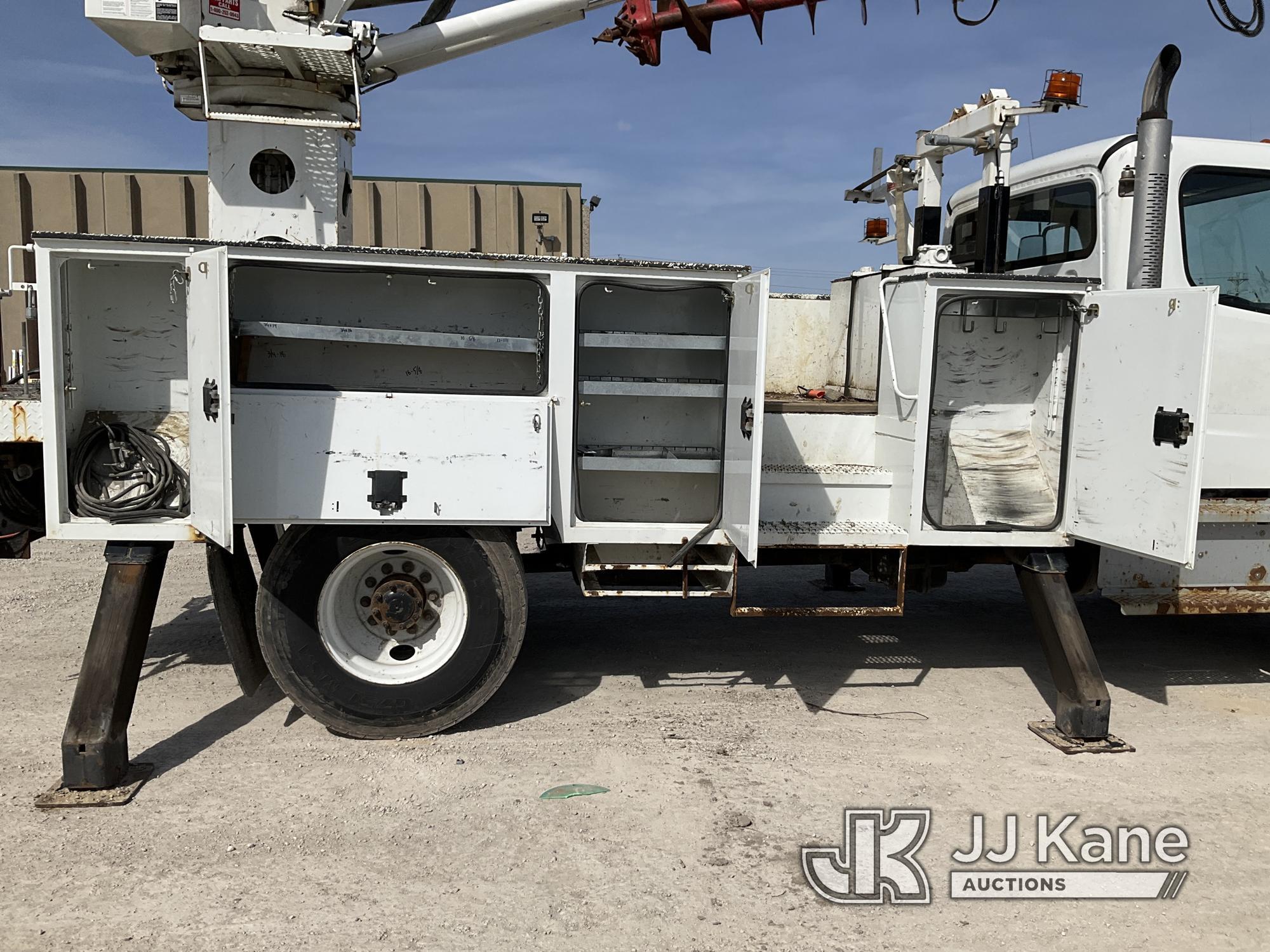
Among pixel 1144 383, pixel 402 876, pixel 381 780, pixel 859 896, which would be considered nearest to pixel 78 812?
pixel 381 780

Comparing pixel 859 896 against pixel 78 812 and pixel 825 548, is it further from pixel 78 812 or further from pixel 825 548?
pixel 78 812

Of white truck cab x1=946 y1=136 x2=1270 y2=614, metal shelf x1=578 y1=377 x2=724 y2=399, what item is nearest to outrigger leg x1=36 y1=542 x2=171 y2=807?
metal shelf x1=578 y1=377 x2=724 y2=399

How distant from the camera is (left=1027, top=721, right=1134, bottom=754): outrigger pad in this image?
4.67 m

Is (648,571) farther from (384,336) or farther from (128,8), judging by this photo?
(128,8)

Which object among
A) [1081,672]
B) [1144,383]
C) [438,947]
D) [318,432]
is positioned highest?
[1144,383]

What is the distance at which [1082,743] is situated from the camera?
4742 millimetres

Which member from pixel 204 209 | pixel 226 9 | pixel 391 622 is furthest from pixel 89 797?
pixel 204 209

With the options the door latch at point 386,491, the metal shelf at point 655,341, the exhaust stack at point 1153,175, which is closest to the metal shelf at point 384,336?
the metal shelf at point 655,341

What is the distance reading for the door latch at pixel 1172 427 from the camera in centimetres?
433

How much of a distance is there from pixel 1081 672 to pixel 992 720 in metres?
0.52

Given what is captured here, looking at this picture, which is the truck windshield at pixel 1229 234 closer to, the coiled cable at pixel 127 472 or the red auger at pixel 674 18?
the red auger at pixel 674 18

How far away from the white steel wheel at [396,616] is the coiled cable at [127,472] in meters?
0.84

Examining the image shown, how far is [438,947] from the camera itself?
9.99ft

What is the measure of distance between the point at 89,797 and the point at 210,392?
66.8 inches
